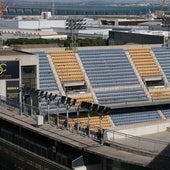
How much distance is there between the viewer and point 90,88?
1972 inches

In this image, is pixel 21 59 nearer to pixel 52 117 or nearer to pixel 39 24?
pixel 52 117

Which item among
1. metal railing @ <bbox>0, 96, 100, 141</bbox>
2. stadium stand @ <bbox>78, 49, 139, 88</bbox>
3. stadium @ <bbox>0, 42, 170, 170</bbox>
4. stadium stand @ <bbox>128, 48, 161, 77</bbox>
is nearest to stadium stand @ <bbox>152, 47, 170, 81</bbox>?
stadium @ <bbox>0, 42, 170, 170</bbox>

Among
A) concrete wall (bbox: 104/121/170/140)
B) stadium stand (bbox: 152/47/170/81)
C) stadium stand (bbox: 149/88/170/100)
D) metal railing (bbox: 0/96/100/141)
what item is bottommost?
stadium stand (bbox: 149/88/170/100)

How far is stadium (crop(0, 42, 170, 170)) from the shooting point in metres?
32.1

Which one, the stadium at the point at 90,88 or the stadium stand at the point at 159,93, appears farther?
the stadium stand at the point at 159,93

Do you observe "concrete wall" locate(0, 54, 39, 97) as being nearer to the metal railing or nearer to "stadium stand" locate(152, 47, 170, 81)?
the metal railing

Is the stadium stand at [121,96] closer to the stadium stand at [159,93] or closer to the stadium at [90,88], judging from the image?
the stadium at [90,88]

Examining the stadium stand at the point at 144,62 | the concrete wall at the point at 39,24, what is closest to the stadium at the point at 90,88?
the stadium stand at the point at 144,62

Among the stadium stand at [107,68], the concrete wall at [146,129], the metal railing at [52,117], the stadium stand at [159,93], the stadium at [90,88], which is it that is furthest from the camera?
the stadium stand at [159,93]

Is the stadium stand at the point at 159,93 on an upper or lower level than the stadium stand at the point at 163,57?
lower

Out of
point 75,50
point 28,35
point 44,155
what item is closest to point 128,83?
→ point 75,50

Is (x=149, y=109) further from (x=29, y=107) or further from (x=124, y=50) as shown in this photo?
(x=29, y=107)

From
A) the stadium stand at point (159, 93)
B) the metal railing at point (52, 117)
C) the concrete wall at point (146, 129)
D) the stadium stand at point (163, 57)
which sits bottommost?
the stadium stand at point (159, 93)

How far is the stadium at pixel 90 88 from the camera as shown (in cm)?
3207
